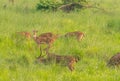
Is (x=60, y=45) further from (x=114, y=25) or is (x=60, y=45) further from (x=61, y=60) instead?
(x=114, y=25)

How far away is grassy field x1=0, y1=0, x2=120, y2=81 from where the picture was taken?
25.0 feet

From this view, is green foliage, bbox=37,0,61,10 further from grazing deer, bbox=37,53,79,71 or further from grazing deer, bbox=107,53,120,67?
grazing deer, bbox=107,53,120,67

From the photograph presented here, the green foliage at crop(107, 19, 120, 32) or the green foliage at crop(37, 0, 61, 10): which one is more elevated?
the green foliage at crop(37, 0, 61, 10)

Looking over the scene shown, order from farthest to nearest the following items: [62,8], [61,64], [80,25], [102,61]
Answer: [62,8] → [80,25] → [102,61] → [61,64]

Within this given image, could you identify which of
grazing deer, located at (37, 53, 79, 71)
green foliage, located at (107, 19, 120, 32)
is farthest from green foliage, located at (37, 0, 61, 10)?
grazing deer, located at (37, 53, 79, 71)

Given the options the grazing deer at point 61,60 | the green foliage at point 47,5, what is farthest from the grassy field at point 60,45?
the green foliage at point 47,5

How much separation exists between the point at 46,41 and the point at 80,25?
10.3 ft

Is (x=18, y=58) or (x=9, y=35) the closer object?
(x=18, y=58)

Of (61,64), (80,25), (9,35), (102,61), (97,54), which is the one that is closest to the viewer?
(61,64)

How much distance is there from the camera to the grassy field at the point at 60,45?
761cm

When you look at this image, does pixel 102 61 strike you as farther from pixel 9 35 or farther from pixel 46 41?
pixel 9 35

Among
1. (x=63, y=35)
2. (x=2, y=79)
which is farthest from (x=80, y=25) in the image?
(x=2, y=79)

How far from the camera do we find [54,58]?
8203 millimetres

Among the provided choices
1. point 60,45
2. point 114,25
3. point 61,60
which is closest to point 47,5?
point 114,25
